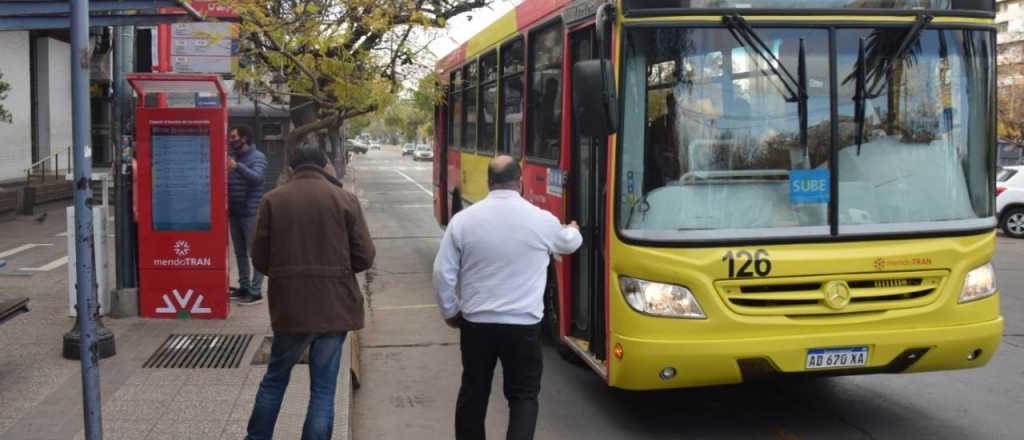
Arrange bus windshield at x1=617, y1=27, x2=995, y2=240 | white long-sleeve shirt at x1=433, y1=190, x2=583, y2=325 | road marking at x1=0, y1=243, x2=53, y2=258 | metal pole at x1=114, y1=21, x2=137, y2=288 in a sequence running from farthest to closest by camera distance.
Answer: road marking at x1=0, y1=243, x2=53, y2=258, metal pole at x1=114, y1=21, x2=137, y2=288, bus windshield at x1=617, y1=27, x2=995, y2=240, white long-sleeve shirt at x1=433, y1=190, x2=583, y2=325

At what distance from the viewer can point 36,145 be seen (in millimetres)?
30875

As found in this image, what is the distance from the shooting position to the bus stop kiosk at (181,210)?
915 cm

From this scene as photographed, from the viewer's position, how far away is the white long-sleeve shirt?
4.90m

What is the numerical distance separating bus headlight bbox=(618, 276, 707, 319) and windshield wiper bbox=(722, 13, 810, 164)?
1.17 meters

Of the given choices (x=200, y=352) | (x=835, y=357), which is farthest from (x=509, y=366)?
(x=200, y=352)

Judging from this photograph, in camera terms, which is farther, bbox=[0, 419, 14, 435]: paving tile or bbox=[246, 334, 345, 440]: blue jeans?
bbox=[0, 419, 14, 435]: paving tile

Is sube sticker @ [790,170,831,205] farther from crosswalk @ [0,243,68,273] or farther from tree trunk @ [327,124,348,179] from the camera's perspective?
crosswalk @ [0,243,68,273]

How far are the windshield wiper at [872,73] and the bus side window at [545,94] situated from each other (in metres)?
2.17

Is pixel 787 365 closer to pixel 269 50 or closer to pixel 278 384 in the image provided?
pixel 278 384

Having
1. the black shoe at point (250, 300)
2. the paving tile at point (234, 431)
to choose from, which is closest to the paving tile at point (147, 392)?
the paving tile at point (234, 431)

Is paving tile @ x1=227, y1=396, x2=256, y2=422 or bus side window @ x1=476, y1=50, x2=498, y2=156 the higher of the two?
A: bus side window @ x1=476, y1=50, x2=498, y2=156

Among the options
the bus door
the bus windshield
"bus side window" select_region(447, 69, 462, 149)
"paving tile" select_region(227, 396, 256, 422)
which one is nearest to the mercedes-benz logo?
the bus windshield

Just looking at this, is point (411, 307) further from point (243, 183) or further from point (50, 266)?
point (50, 266)

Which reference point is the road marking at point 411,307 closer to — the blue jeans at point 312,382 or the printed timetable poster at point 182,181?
the printed timetable poster at point 182,181
